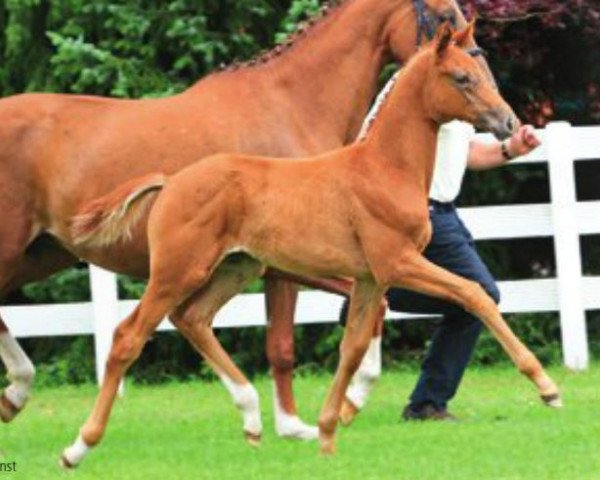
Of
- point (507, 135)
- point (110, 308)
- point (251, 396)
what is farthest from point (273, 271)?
point (110, 308)

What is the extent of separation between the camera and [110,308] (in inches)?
498

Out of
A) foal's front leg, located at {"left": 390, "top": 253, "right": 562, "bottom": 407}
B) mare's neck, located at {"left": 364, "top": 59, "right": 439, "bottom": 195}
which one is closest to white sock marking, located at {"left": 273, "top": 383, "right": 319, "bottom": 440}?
foal's front leg, located at {"left": 390, "top": 253, "right": 562, "bottom": 407}

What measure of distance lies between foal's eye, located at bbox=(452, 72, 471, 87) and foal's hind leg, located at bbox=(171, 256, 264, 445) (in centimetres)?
128

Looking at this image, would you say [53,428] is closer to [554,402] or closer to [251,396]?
[251,396]

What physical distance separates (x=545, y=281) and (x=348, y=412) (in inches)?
126

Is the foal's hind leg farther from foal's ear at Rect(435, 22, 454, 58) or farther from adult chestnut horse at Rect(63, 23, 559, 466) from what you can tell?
foal's ear at Rect(435, 22, 454, 58)

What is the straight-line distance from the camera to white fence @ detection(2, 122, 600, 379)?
12.6 m

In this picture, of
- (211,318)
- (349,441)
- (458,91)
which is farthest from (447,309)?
(458,91)

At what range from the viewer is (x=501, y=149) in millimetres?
10062

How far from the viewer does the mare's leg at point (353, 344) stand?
866 cm

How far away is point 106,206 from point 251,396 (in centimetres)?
111

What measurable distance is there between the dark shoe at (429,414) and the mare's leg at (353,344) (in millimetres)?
1356

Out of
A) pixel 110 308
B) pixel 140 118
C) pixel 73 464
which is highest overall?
pixel 140 118

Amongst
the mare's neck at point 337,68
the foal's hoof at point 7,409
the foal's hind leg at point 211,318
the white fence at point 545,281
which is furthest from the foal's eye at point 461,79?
the white fence at point 545,281
